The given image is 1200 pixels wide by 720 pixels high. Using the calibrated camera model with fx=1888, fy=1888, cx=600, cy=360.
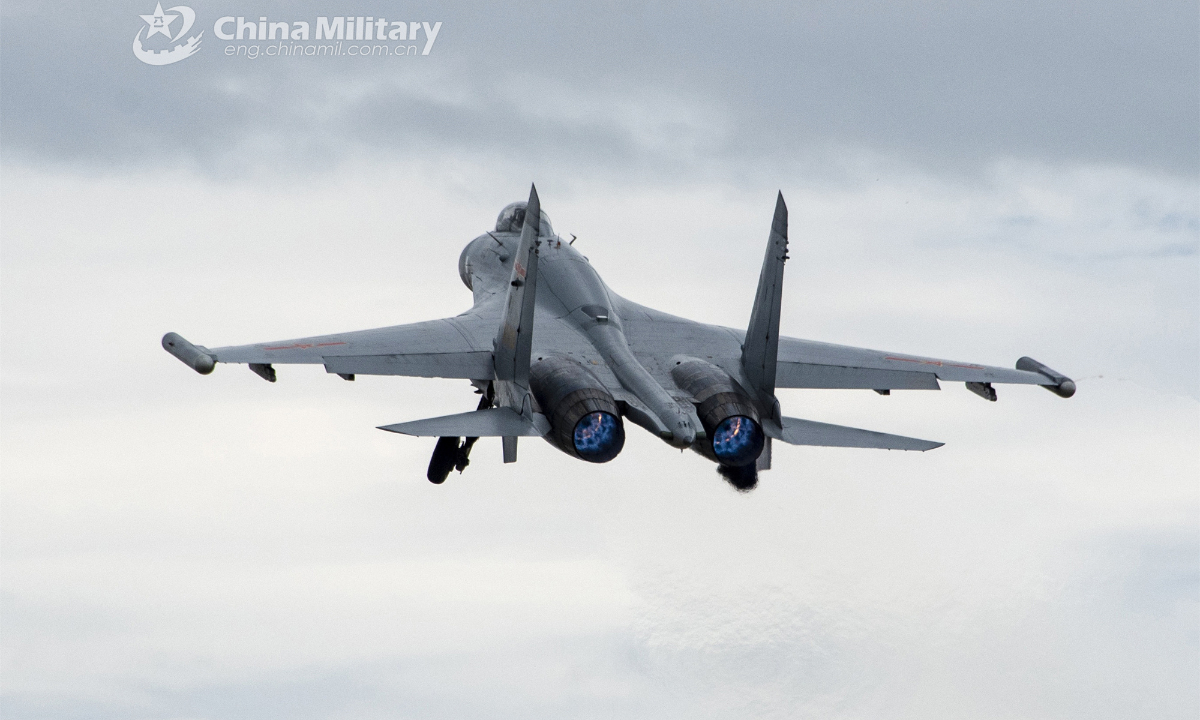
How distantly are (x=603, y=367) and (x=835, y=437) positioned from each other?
13.7ft

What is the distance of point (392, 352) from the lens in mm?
31656

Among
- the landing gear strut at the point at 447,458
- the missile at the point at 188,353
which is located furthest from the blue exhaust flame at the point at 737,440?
the missile at the point at 188,353

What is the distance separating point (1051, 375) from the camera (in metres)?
33.7

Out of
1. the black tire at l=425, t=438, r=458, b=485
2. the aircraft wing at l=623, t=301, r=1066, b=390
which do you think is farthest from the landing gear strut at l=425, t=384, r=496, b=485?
the aircraft wing at l=623, t=301, r=1066, b=390

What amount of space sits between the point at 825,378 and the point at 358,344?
27.1 feet

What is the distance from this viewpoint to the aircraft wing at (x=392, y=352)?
101 ft

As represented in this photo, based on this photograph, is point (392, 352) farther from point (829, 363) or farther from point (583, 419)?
point (829, 363)

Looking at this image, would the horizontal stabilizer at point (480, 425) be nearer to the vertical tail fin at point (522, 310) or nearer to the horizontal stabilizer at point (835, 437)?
the vertical tail fin at point (522, 310)

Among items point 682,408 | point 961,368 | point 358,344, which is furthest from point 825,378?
point 358,344

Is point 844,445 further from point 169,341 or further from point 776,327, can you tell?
point 169,341

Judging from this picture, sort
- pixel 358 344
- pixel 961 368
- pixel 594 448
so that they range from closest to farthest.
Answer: pixel 594 448 → pixel 358 344 → pixel 961 368

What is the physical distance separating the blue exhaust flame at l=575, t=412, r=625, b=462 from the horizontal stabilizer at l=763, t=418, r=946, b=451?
2727mm

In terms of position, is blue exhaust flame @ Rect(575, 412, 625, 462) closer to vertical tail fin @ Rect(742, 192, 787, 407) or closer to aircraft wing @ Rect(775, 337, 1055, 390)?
vertical tail fin @ Rect(742, 192, 787, 407)

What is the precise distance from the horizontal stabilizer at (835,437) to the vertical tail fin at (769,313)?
61cm
